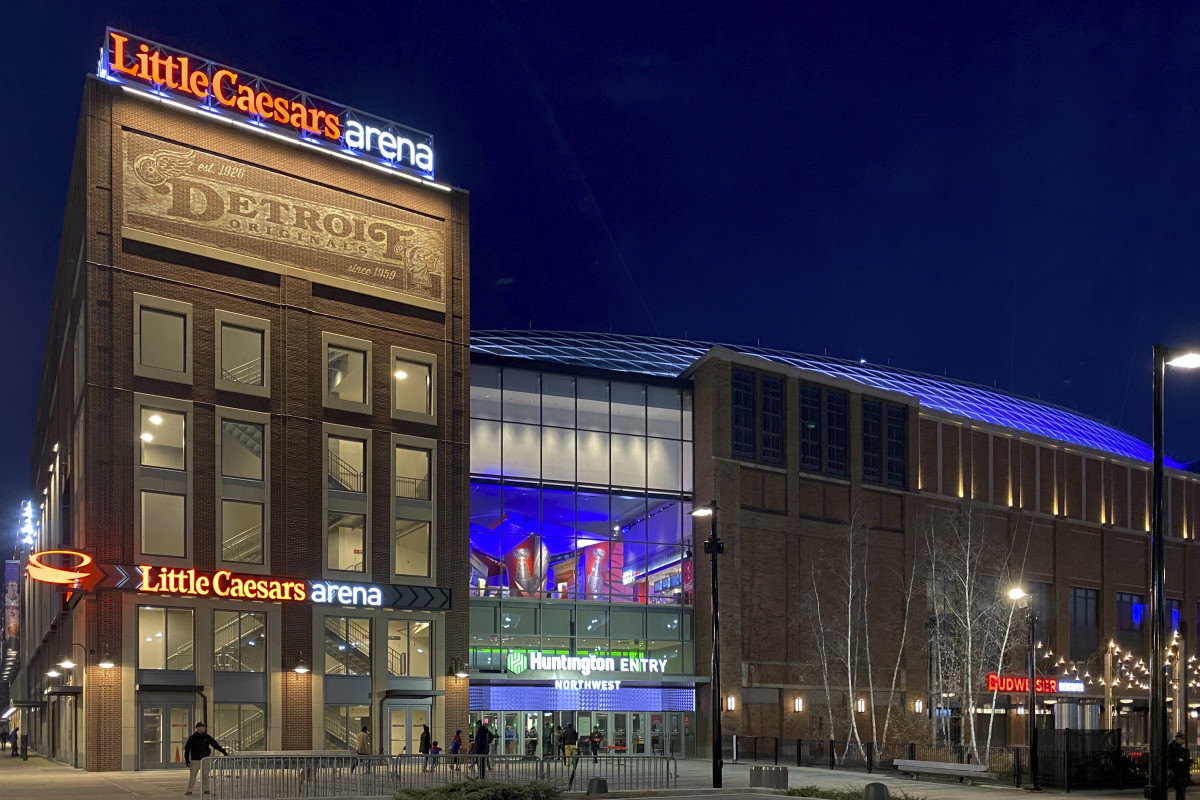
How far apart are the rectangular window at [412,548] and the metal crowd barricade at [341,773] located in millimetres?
18639

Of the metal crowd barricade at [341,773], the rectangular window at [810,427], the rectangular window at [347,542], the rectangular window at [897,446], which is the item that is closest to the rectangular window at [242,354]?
the rectangular window at [347,542]

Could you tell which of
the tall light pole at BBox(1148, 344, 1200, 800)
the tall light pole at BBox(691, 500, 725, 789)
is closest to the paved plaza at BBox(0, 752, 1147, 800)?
the tall light pole at BBox(691, 500, 725, 789)

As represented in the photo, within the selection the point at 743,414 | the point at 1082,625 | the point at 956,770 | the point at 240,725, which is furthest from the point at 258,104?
the point at 1082,625

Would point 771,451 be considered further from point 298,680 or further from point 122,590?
point 122,590

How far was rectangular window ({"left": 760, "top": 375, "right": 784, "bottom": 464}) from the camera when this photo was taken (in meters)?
64.3

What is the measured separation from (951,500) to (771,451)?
1355cm

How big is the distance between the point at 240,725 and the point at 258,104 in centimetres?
2379

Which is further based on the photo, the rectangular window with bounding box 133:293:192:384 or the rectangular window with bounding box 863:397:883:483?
the rectangular window with bounding box 863:397:883:483

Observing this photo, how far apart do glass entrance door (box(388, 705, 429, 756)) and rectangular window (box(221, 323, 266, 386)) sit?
46.0 feet

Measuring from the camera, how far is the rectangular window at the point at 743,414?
6322 centimetres

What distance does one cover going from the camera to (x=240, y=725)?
47281 mm

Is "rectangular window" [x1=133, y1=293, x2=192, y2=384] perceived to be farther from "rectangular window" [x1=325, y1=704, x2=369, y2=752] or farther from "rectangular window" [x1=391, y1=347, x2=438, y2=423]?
"rectangular window" [x1=325, y1=704, x2=369, y2=752]

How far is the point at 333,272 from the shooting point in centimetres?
5275

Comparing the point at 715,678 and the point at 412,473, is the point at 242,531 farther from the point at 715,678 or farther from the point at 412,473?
the point at 715,678
